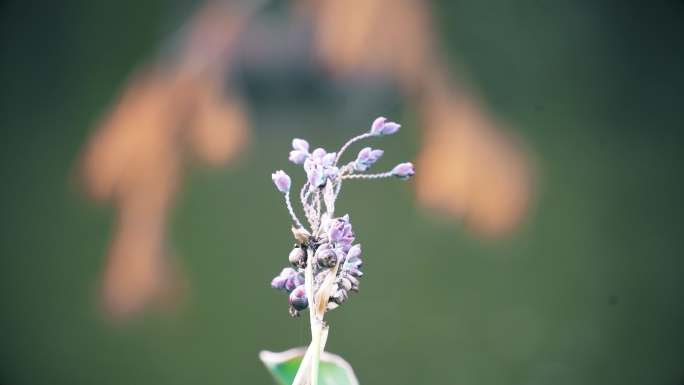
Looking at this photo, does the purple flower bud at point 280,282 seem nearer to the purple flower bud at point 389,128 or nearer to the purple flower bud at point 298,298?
the purple flower bud at point 298,298

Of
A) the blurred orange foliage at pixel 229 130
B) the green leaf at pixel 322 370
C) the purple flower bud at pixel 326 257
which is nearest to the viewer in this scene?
the purple flower bud at pixel 326 257

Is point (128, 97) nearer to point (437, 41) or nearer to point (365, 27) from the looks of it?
point (365, 27)

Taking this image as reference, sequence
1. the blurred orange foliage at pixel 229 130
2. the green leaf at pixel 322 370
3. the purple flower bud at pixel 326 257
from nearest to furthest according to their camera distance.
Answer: the purple flower bud at pixel 326 257 → the green leaf at pixel 322 370 → the blurred orange foliage at pixel 229 130

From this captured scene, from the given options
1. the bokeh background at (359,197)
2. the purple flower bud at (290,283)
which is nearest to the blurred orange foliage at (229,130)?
the bokeh background at (359,197)

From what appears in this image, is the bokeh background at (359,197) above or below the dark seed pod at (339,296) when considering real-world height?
above

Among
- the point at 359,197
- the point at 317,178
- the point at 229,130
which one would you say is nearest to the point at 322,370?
the point at 317,178

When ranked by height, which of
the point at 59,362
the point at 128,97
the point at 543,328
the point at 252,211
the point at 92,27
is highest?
the point at 92,27

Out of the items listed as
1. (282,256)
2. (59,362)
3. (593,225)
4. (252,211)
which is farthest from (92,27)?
(593,225)

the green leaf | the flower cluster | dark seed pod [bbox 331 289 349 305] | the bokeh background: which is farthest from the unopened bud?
the bokeh background
